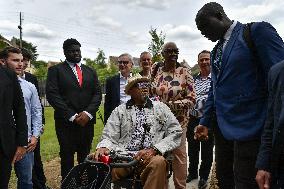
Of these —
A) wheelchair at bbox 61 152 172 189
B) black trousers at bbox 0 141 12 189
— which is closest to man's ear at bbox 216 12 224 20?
wheelchair at bbox 61 152 172 189

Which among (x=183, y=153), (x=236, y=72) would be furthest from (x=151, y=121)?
(x=236, y=72)

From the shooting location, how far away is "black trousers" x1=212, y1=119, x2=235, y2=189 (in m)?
3.88

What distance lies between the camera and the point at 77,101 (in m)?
5.99

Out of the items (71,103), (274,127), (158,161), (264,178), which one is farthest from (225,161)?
(71,103)

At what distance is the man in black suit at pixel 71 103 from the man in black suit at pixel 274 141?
3.74 m

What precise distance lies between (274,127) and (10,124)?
261 centimetres

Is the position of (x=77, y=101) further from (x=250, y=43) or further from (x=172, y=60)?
(x=250, y=43)

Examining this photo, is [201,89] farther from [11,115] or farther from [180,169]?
[11,115]

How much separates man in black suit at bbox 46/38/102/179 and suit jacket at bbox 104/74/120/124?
33 cm

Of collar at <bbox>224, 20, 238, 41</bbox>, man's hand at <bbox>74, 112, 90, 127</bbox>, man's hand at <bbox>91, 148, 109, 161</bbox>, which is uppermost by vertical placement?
collar at <bbox>224, 20, 238, 41</bbox>

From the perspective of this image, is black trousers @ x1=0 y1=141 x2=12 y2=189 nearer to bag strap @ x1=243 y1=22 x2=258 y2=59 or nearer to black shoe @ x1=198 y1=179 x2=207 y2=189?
bag strap @ x1=243 y1=22 x2=258 y2=59

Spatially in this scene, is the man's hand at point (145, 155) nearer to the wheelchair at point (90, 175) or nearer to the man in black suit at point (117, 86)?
the wheelchair at point (90, 175)

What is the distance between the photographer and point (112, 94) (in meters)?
6.43

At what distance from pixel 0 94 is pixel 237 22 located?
229 cm
